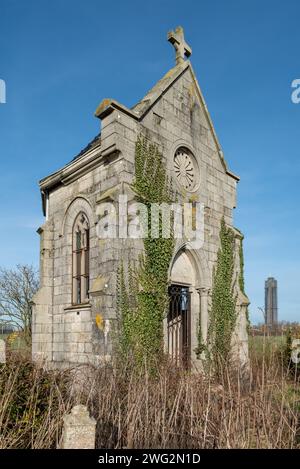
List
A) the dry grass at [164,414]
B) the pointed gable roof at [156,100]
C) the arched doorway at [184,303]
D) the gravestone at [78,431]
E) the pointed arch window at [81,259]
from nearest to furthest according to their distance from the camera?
the gravestone at [78,431] → the dry grass at [164,414] → the pointed gable roof at [156,100] → the pointed arch window at [81,259] → the arched doorway at [184,303]

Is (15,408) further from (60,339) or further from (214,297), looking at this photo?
(214,297)

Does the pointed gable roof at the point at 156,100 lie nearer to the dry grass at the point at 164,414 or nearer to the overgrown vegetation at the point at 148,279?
Answer: the overgrown vegetation at the point at 148,279

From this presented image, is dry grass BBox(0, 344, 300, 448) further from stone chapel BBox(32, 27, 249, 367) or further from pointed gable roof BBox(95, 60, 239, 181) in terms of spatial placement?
pointed gable roof BBox(95, 60, 239, 181)

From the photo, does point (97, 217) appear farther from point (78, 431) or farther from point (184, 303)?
point (78, 431)

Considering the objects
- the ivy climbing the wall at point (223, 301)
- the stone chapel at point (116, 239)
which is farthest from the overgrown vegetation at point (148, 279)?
the ivy climbing the wall at point (223, 301)

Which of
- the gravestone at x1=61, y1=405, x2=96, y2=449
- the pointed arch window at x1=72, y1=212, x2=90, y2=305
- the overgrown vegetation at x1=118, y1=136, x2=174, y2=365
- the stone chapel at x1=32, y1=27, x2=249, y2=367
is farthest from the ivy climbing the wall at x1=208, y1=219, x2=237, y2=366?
the gravestone at x1=61, y1=405, x2=96, y2=449

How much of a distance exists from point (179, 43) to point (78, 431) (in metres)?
11.3

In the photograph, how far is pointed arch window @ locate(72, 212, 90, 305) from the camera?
1063 cm

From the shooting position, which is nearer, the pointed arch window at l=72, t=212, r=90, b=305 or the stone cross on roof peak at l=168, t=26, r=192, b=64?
the pointed arch window at l=72, t=212, r=90, b=305

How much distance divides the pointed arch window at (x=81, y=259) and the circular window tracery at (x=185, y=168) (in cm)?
282

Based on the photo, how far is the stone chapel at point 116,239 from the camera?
9.23 m

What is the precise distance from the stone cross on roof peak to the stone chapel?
33 mm

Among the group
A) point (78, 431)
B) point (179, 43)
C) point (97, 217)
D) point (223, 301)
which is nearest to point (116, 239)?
point (97, 217)
